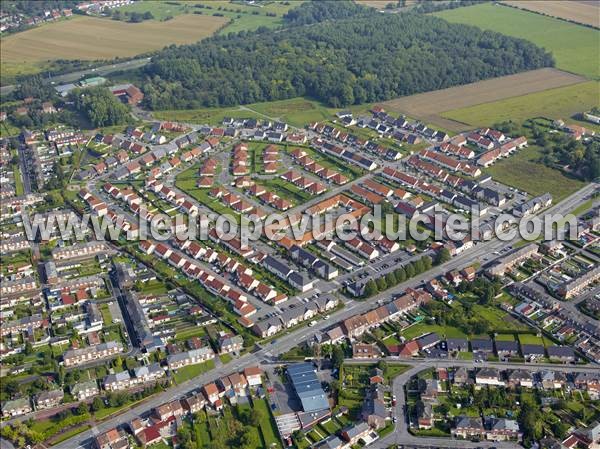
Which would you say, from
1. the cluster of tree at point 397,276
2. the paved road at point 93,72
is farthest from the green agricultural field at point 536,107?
the paved road at point 93,72

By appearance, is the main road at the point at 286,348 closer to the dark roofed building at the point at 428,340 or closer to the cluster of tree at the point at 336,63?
the dark roofed building at the point at 428,340

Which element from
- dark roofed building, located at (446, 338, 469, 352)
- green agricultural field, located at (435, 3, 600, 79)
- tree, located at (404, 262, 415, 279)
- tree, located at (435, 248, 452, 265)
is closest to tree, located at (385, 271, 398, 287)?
tree, located at (404, 262, 415, 279)

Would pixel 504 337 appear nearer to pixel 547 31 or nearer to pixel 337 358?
pixel 337 358

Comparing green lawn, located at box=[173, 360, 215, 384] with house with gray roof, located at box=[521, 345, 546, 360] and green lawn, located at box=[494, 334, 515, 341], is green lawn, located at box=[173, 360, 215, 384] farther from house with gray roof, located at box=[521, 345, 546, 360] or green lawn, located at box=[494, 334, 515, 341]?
house with gray roof, located at box=[521, 345, 546, 360]

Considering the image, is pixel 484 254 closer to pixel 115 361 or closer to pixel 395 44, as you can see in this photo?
pixel 115 361

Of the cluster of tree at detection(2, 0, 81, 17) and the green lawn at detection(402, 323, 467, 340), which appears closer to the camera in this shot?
the green lawn at detection(402, 323, 467, 340)
